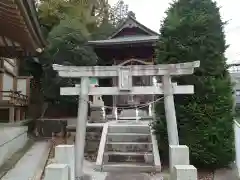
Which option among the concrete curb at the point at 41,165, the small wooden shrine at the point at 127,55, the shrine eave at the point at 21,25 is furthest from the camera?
the small wooden shrine at the point at 127,55

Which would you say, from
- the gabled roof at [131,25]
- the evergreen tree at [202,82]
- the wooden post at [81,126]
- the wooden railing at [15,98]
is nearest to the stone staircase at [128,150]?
the evergreen tree at [202,82]

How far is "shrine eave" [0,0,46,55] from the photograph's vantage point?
6029 millimetres

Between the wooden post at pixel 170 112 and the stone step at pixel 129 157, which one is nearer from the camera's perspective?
the wooden post at pixel 170 112

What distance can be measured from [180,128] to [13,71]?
11693 mm

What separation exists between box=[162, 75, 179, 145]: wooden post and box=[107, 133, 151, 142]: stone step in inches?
117

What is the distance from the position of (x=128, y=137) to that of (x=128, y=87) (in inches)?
138

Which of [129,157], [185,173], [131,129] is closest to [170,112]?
[185,173]

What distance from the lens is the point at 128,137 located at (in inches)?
432

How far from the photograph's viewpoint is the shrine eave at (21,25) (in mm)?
6029

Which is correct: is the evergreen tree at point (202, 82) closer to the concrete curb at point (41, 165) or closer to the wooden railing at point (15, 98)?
the concrete curb at point (41, 165)

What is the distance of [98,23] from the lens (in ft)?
103

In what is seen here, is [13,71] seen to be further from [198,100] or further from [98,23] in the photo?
[98,23]

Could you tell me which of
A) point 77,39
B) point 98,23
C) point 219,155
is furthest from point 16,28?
point 98,23

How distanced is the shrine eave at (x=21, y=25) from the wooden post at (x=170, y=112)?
365cm
